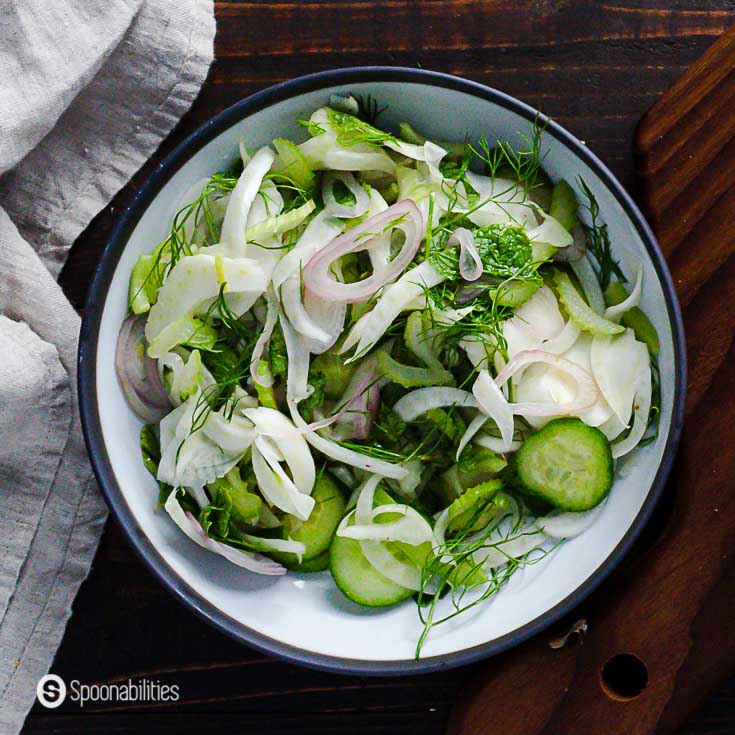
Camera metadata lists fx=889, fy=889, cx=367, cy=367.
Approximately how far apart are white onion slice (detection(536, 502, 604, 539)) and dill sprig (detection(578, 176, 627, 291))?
1.21 feet

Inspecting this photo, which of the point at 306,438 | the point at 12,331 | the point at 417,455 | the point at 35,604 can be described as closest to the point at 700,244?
the point at 417,455

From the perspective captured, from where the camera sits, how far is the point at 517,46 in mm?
1609

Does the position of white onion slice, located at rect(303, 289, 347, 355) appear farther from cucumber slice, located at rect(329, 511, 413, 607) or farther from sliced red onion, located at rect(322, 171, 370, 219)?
cucumber slice, located at rect(329, 511, 413, 607)

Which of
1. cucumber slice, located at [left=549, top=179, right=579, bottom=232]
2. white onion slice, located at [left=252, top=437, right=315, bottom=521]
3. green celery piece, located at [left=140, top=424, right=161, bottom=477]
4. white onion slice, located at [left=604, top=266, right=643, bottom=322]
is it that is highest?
cucumber slice, located at [left=549, top=179, right=579, bottom=232]

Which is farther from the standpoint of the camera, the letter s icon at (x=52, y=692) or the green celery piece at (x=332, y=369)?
the letter s icon at (x=52, y=692)

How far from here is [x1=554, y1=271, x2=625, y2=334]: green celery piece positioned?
54.9 inches

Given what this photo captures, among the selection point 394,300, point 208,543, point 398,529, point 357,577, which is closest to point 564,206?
point 394,300

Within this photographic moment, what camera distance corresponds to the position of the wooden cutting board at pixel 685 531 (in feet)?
4.87

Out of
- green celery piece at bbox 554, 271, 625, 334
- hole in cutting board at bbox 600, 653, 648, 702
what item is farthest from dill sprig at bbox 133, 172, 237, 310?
hole in cutting board at bbox 600, 653, 648, 702

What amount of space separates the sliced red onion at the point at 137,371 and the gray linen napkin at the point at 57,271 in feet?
0.69

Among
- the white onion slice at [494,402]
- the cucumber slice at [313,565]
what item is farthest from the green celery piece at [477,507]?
the cucumber slice at [313,565]

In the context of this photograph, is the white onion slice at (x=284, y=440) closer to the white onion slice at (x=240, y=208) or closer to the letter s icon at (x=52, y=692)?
the white onion slice at (x=240, y=208)

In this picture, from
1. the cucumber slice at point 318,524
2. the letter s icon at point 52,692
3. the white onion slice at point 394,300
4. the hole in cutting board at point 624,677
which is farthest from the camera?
the letter s icon at point 52,692

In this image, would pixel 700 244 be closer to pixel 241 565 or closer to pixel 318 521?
pixel 318 521
